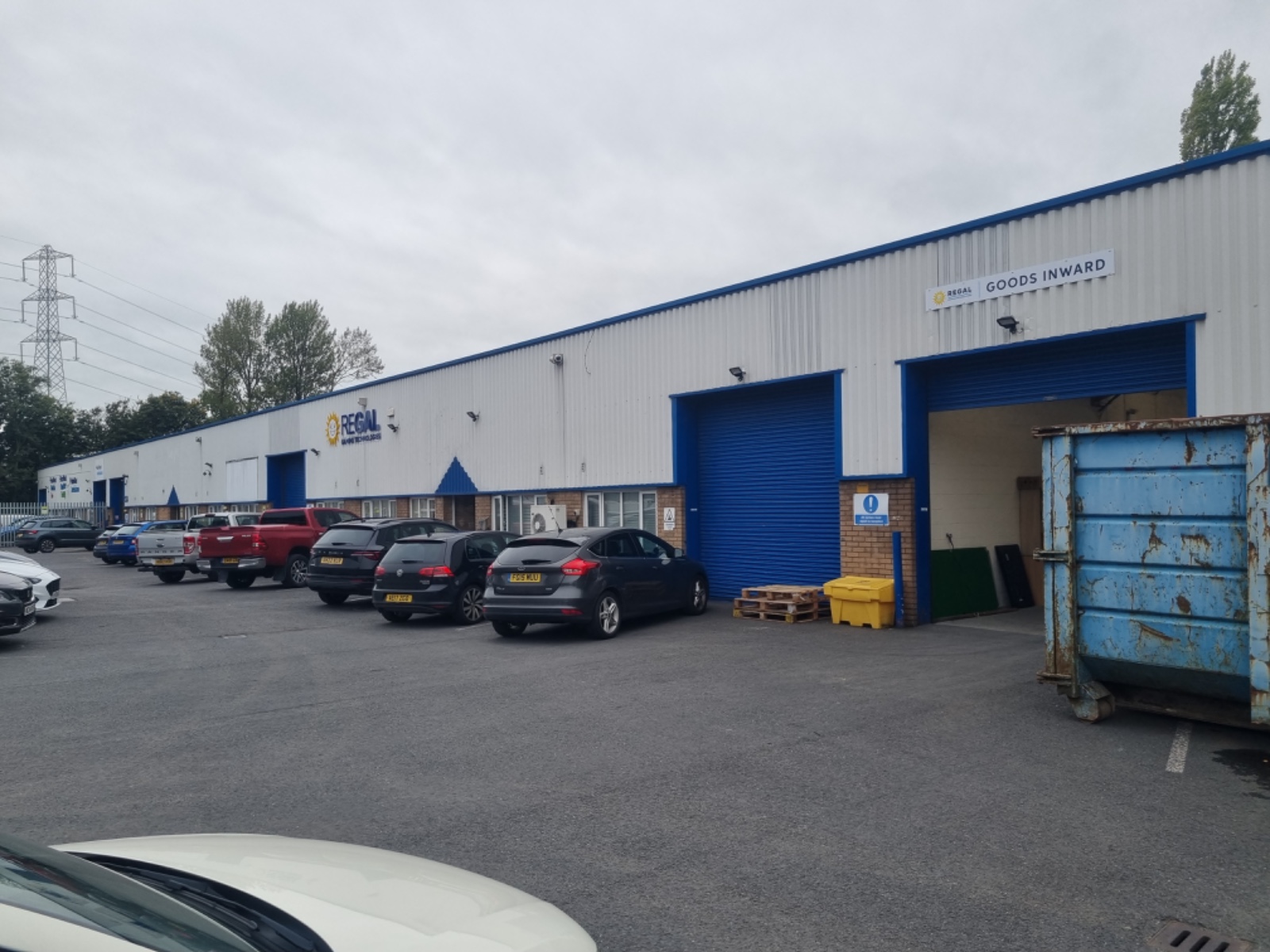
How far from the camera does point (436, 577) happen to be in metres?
14.0

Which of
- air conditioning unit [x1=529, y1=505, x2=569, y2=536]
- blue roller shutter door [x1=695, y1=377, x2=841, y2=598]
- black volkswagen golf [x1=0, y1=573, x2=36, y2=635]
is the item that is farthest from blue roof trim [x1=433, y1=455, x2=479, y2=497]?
black volkswagen golf [x1=0, y1=573, x2=36, y2=635]

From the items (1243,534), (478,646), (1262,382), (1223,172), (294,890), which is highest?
(1223,172)

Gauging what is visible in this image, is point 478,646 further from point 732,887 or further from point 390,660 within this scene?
point 732,887

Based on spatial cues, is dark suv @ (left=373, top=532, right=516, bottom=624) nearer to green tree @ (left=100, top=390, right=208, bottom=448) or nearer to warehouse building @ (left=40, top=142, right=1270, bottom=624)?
warehouse building @ (left=40, top=142, right=1270, bottom=624)

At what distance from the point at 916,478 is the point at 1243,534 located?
7443 mm

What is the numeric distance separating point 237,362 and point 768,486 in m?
58.4

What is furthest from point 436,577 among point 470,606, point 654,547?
point 654,547

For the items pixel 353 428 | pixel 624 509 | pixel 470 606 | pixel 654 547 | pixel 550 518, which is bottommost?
pixel 470 606

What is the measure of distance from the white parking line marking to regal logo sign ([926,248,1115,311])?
634 cm

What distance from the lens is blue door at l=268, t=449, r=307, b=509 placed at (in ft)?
116

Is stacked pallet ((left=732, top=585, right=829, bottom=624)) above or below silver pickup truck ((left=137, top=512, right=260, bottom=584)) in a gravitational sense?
below

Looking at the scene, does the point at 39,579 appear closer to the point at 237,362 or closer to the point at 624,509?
the point at 624,509

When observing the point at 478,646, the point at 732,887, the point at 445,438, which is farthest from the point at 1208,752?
the point at 445,438

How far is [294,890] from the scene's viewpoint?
94.6 inches
